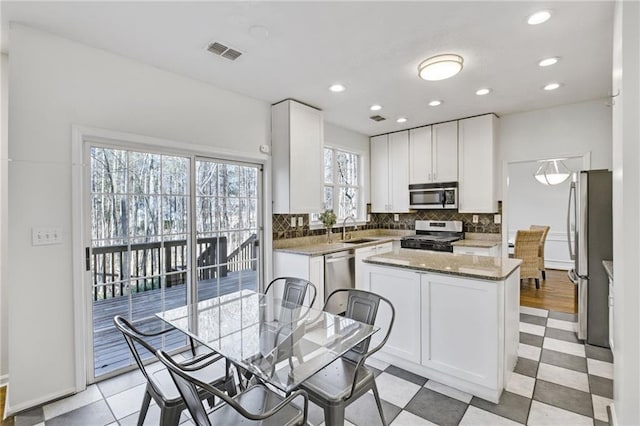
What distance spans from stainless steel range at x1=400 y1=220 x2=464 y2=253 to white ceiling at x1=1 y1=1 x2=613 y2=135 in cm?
202

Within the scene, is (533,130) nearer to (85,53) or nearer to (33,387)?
(85,53)

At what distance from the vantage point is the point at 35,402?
2.15 metres

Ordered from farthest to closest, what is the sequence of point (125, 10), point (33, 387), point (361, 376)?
point (33, 387) < point (125, 10) < point (361, 376)

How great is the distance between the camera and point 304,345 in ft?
5.63

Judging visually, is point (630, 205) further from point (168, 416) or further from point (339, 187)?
point (339, 187)

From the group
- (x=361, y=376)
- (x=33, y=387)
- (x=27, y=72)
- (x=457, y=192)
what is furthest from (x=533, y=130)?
(x=33, y=387)

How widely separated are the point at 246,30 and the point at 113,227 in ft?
6.31

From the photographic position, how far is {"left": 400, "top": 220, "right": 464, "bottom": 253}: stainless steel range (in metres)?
4.45

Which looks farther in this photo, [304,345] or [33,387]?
[33,387]

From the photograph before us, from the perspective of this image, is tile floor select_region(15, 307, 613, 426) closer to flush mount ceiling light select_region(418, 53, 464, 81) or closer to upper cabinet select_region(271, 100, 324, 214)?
upper cabinet select_region(271, 100, 324, 214)

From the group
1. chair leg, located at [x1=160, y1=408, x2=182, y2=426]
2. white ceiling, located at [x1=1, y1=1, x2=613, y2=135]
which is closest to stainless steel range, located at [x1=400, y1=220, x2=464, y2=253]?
white ceiling, located at [x1=1, y1=1, x2=613, y2=135]

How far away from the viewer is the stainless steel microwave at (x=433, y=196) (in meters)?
4.58

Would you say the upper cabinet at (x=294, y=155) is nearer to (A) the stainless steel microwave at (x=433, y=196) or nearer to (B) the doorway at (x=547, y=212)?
(A) the stainless steel microwave at (x=433, y=196)

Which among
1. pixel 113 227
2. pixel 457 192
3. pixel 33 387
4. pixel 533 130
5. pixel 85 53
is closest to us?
pixel 33 387
